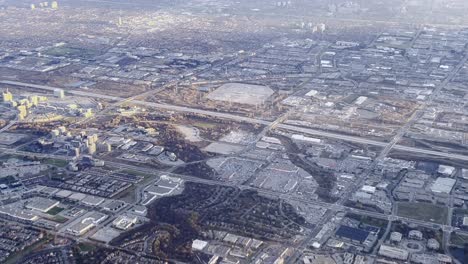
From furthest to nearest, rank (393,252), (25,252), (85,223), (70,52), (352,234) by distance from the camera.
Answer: (70,52) < (85,223) < (352,234) < (25,252) < (393,252)

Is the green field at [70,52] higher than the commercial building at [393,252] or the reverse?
higher

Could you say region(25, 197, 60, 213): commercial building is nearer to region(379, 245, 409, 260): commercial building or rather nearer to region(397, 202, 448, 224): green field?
region(379, 245, 409, 260): commercial building

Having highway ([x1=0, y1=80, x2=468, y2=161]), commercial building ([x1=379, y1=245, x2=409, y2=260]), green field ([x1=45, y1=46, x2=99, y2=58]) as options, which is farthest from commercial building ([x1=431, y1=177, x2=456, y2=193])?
green field ([x1=45, y1=46, x2=99, y2=58])

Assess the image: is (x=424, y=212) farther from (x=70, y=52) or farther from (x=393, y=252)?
(x=70, y=52)

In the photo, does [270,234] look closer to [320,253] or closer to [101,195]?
[320,253]

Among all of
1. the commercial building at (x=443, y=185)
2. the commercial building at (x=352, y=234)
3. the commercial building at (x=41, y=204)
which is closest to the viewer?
the commercial building at (x=352, y=234)

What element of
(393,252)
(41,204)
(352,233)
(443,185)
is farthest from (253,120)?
(393,252)

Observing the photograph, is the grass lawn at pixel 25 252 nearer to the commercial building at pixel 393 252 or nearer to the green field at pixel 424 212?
the commercial building at pixel 393 252

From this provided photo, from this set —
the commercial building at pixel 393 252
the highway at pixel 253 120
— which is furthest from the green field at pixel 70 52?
the commercial building at pixel 393 252

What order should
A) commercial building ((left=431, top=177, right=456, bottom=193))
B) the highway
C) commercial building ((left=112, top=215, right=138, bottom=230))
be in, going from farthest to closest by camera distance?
the highway < commercial building ((left=431, top=177, right=456, bottom=193)) < commercial building ((left=112, top=215, right=138, bottom=230))
